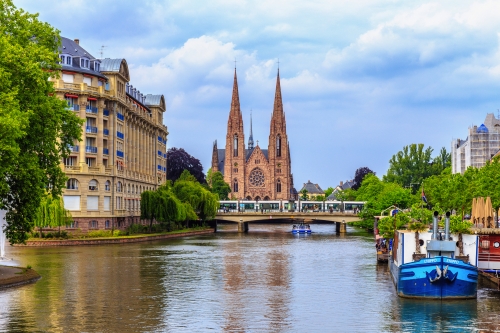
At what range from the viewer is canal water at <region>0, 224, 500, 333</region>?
100 feet

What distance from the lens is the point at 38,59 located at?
139 ft

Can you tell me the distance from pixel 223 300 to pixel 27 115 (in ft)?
44.3

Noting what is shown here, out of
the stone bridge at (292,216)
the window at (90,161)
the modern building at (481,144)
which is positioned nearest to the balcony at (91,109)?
the window at (90,161)

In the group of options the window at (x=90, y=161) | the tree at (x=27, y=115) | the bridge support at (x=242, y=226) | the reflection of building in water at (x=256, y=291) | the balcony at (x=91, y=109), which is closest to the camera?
the reflection of building in water at (x=256, y=291)

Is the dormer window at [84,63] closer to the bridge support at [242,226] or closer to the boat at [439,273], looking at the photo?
the bridge support at [242,226]

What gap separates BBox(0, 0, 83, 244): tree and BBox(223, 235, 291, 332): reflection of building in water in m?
12.0

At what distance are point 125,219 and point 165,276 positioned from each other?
2222 inches

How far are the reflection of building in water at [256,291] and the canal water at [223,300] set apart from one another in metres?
0.05

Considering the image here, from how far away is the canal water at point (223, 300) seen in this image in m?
30.6

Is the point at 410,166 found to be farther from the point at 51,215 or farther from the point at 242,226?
the point at 51,215

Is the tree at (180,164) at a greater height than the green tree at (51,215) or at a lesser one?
greater

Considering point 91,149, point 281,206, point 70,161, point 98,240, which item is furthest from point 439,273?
point 281,206

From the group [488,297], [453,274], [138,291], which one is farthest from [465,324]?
[138,291]

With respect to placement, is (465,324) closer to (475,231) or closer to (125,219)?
(475,231)
